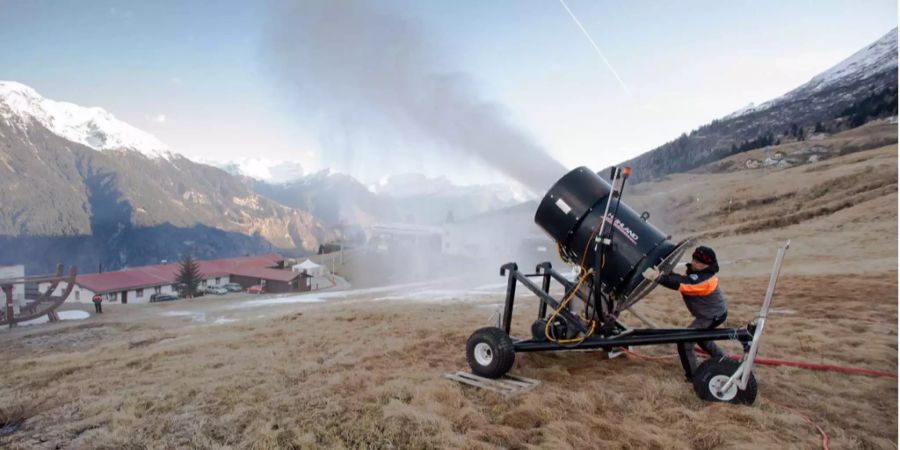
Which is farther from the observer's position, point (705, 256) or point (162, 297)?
point (162, 297)

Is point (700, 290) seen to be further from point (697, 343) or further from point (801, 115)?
point (801, 115)

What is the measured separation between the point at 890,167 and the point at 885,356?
3937 centimetres

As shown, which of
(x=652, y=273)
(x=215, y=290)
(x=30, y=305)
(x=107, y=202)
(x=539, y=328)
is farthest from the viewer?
(x=107, y=202)

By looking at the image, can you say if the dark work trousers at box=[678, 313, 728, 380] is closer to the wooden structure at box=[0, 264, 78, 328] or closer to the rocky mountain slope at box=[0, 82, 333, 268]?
the wooden structure at box=[0, 264, 78, 328]

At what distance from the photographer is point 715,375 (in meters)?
5.33

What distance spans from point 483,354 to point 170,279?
51.8 metres

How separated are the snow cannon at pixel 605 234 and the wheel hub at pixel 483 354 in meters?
1.82

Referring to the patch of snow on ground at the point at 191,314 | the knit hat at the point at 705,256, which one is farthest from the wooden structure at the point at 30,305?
the knit hat at the point at 705,256

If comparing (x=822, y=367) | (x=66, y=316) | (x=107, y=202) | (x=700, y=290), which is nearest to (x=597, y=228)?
(x=700, y=290)

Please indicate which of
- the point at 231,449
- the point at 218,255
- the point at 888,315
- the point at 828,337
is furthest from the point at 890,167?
the point at 218,255

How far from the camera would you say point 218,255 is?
147750 mm

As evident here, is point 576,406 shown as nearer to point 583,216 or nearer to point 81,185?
point 583,216

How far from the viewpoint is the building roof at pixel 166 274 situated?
41875 mm

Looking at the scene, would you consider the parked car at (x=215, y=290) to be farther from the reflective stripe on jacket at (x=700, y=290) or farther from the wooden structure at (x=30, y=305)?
the reflective stripe on jacket at (x=700, y=290)
